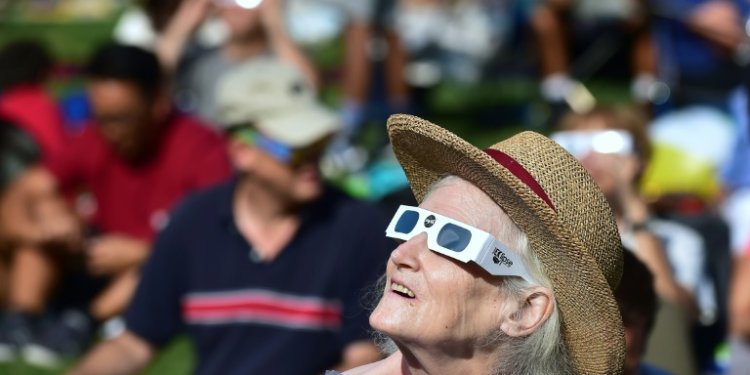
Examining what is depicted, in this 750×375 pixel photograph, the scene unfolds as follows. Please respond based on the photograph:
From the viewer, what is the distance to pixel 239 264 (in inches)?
179

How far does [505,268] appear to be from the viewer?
104 inches

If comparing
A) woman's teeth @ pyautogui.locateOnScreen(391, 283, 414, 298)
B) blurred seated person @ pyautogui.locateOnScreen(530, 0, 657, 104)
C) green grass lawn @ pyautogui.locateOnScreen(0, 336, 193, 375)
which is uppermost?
woman's teeth @ pyautogui.locateOnScreen(391, 283, 414, 298)

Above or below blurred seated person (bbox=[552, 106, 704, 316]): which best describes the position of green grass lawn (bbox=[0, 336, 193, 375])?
below

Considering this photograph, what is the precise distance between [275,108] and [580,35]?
578 centimetres

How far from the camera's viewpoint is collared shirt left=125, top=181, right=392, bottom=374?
14.6 feet

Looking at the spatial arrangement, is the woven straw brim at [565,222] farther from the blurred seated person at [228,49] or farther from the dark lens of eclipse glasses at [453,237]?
the blurred seated person at [228,49]

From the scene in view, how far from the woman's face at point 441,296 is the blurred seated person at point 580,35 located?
6.54 metres

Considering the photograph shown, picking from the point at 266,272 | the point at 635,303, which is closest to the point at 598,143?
the point at 266,272

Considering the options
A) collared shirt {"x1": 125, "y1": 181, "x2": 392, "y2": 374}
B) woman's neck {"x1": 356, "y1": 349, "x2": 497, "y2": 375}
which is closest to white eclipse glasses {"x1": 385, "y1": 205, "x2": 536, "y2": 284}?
woman's neck {"x1": 356, "y1": 349, "x2": 497, "y2": 375}

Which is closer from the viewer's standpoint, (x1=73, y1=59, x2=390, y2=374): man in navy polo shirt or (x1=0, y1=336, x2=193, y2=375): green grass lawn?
(x1=73, y1=59, x2=390, y2=374): man in navy polo shirt

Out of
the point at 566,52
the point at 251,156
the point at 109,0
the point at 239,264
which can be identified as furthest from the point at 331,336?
the point at 109,0

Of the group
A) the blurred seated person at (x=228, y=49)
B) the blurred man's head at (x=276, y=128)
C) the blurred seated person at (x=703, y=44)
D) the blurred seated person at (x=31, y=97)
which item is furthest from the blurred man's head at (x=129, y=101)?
the blurred seated person at (x=703, y=44)

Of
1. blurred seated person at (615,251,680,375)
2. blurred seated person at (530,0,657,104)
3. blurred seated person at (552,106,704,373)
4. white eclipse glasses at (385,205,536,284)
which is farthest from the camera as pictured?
blurred seated person at (530,0,657,104)

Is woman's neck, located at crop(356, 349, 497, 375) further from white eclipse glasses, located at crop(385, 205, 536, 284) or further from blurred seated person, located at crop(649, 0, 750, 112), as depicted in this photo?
blurred seated person, located at crop(649, 0, 750, 112)
